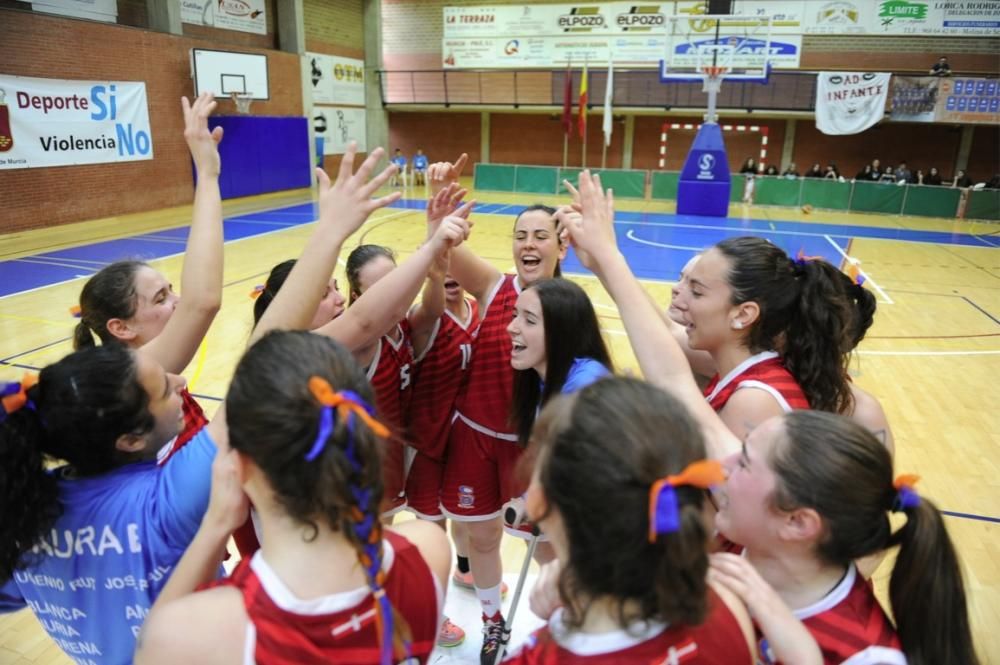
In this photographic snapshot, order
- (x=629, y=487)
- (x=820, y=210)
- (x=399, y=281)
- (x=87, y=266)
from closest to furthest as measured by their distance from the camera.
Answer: (x=629, y=487) < (x=399, y=281) < (x=87, y=266) < (x=820, y=210)

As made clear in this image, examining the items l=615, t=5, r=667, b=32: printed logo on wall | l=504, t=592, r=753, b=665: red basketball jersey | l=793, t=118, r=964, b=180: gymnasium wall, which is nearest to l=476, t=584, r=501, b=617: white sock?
l=504, t=592, r=753, b=665: red basketball jersey

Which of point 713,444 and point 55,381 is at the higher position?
point 55,381

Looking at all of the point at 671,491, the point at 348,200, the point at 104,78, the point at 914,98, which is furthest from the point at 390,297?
the point at 914,98

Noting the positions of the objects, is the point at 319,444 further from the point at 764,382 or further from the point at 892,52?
the point at 892,52

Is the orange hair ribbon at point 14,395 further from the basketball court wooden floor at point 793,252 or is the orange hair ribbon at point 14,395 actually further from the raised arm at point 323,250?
the basketball court wooden floor at point 793,252

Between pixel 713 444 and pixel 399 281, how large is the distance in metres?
1.06

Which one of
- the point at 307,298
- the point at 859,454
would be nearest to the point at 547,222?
the point at 307,298

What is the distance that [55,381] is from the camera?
59.3 inches

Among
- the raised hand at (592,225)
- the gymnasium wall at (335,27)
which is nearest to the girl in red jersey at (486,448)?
the raised hand at (592,225)

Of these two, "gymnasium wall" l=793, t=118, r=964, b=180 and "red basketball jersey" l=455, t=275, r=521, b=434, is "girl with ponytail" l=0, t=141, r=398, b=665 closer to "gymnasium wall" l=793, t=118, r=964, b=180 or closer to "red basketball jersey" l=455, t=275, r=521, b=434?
"red basketball jersey" l=455, t=275, r=521, b=434

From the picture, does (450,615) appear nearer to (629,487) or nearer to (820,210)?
(629,487)

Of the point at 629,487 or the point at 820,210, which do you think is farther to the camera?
the point at 820,210

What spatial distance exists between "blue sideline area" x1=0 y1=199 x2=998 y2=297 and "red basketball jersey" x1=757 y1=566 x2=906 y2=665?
348 inches

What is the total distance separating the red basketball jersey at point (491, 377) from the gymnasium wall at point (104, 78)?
12803 mm
